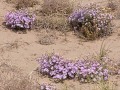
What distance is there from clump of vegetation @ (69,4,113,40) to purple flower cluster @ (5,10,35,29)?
0.87m

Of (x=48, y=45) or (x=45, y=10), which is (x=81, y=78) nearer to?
(x=48, y=45)

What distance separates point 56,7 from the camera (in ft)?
29.0

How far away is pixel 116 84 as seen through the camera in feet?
20.9

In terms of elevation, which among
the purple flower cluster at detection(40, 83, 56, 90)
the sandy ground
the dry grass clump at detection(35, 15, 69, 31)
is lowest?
the purple flower cluster at detection(40, 83, 56, 90)

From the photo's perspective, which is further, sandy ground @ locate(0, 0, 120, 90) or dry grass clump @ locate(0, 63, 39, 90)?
sandy ground @ locate(0, 0, 120, 90)

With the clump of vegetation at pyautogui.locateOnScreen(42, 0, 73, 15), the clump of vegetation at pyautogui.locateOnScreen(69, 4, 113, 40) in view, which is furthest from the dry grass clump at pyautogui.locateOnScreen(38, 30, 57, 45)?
the clump of vegetation at pyautogui.locateOnScreen(42, 0, 73, 15)

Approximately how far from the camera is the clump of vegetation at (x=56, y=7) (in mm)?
8805

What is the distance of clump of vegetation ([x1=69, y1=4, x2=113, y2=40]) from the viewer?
311 inches

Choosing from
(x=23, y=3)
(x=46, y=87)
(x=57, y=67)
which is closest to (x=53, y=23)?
(x=23, y=3)

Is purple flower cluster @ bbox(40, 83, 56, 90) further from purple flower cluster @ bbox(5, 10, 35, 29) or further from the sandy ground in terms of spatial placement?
purple flower cluster @ bbox(5, 10, 35, 29)

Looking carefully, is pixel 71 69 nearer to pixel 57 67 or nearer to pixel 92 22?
pixel 57 67

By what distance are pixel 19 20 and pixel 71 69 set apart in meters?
2.10

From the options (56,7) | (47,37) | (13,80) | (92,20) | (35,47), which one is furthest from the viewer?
(56,7)

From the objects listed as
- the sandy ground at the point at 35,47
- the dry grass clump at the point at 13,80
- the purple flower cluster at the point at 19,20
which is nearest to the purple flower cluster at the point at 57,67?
the sandy ground at the point at 35,47
